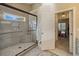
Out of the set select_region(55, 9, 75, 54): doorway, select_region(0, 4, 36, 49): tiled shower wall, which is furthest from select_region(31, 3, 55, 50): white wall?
select_region(0, 4, 36, 49): tiled shower wall

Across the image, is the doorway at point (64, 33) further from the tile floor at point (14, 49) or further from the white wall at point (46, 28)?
the tile floor at point (14, 49)

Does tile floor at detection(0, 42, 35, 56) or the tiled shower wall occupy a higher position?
the tiled shower wall

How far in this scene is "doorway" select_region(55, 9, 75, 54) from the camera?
209cm

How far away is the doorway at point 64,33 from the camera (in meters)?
2.09

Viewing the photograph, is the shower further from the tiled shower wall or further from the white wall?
the white wall

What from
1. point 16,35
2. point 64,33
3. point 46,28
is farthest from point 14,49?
point 64,33

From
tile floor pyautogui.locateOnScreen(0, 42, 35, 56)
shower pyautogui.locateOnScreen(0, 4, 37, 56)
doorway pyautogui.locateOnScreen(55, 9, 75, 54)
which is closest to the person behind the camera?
tile floor pyautogui.locateOnScreen(0, 42, 35, 56)

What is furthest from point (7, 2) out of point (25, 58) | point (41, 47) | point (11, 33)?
point (41, 47)

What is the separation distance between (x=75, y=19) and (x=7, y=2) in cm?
146

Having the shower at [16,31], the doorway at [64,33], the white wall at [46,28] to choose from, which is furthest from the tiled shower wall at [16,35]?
the doorway at [64,33]

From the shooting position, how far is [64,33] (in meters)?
2.14

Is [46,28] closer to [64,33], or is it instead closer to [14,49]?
[64,33]

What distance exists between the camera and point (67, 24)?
222cm

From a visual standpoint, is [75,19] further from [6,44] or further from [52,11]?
[6,44]
